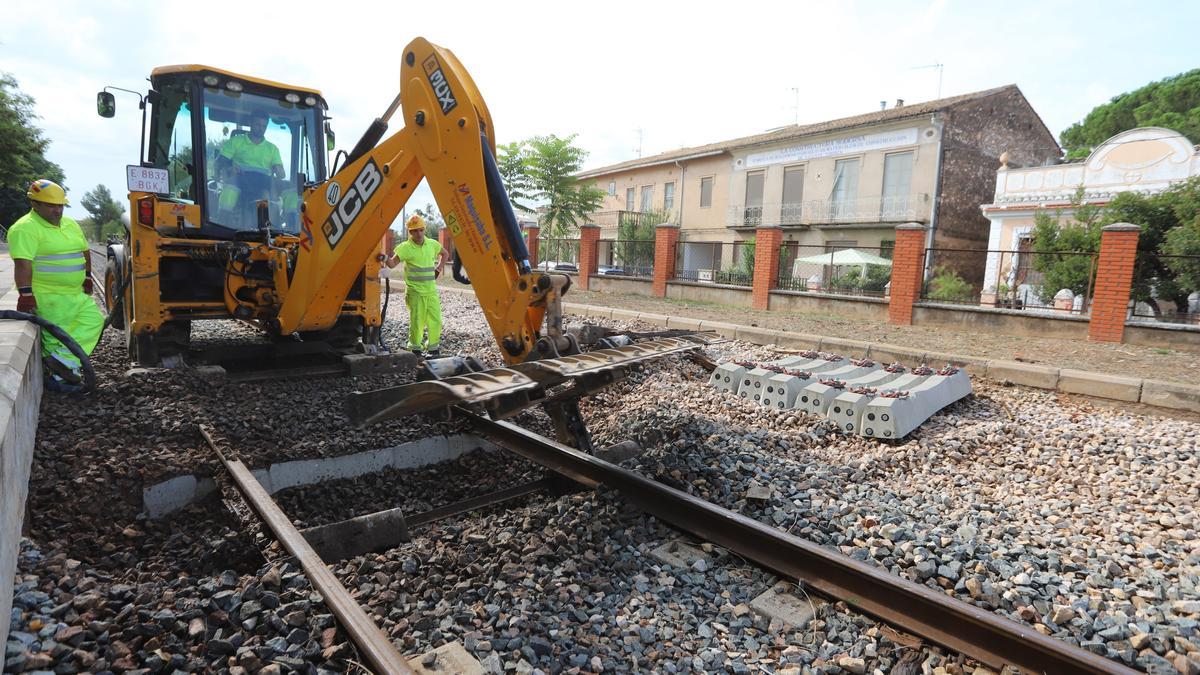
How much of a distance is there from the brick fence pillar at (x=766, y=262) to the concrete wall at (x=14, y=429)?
13.7 metres

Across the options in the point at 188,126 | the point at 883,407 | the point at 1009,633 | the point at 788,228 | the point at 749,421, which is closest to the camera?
the point at 1009,633

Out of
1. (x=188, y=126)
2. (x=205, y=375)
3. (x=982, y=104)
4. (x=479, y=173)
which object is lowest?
(x=205, y=375)

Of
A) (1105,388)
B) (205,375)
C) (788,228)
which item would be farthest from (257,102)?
(788,228)

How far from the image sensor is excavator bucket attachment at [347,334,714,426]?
3383 millimetres

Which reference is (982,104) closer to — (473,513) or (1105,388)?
(1105,388)

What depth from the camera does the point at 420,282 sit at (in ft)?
29.1

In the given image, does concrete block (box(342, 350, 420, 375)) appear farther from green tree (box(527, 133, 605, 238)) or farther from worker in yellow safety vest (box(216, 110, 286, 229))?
green tree (box(527, 133, 605, 238))

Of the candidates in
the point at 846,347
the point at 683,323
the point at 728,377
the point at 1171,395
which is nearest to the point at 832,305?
the point at 683,323

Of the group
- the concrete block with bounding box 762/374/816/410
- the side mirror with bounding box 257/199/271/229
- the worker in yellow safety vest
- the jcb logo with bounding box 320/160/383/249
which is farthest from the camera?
the worker in yellow safety vest

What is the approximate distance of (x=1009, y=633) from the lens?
270 cm

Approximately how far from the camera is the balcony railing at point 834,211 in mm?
25781

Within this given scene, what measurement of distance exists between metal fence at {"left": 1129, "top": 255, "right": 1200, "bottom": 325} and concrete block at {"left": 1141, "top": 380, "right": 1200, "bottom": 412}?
721cm

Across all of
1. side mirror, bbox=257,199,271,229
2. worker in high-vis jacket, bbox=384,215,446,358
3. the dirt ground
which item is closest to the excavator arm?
side mirror, bbox=257,199,271,229

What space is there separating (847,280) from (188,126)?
58.7ft
